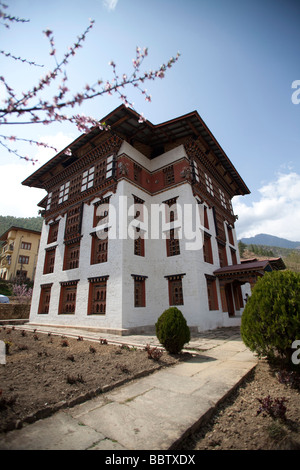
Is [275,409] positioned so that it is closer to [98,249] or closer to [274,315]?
[274,315]

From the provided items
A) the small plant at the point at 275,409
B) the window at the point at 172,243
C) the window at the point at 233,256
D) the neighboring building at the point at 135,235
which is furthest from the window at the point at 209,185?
the small plant at the point at 275,409

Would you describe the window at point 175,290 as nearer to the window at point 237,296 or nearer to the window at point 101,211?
the window at point 101,211

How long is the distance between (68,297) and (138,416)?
1462cm

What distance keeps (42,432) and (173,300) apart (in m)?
11.9

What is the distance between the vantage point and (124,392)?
4.25 meters

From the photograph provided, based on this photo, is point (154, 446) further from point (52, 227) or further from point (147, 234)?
point (52, 227)

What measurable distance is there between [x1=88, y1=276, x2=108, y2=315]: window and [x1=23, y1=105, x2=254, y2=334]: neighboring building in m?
0.06

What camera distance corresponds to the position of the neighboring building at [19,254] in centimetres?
4609

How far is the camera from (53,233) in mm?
20438

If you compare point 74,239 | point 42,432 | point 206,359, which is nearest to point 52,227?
point 74,239

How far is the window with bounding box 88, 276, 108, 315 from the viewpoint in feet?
45.1

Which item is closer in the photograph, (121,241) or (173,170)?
(121,241)

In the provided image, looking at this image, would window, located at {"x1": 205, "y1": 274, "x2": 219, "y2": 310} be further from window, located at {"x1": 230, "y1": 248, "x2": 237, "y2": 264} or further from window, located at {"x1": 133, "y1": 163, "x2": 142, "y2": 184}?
window, located at {"x1": 133, "y1": 163, "x2": 142, "y2": 184}

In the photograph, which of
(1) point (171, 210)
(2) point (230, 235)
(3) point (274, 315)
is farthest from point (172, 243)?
(3) point (274, 315)
